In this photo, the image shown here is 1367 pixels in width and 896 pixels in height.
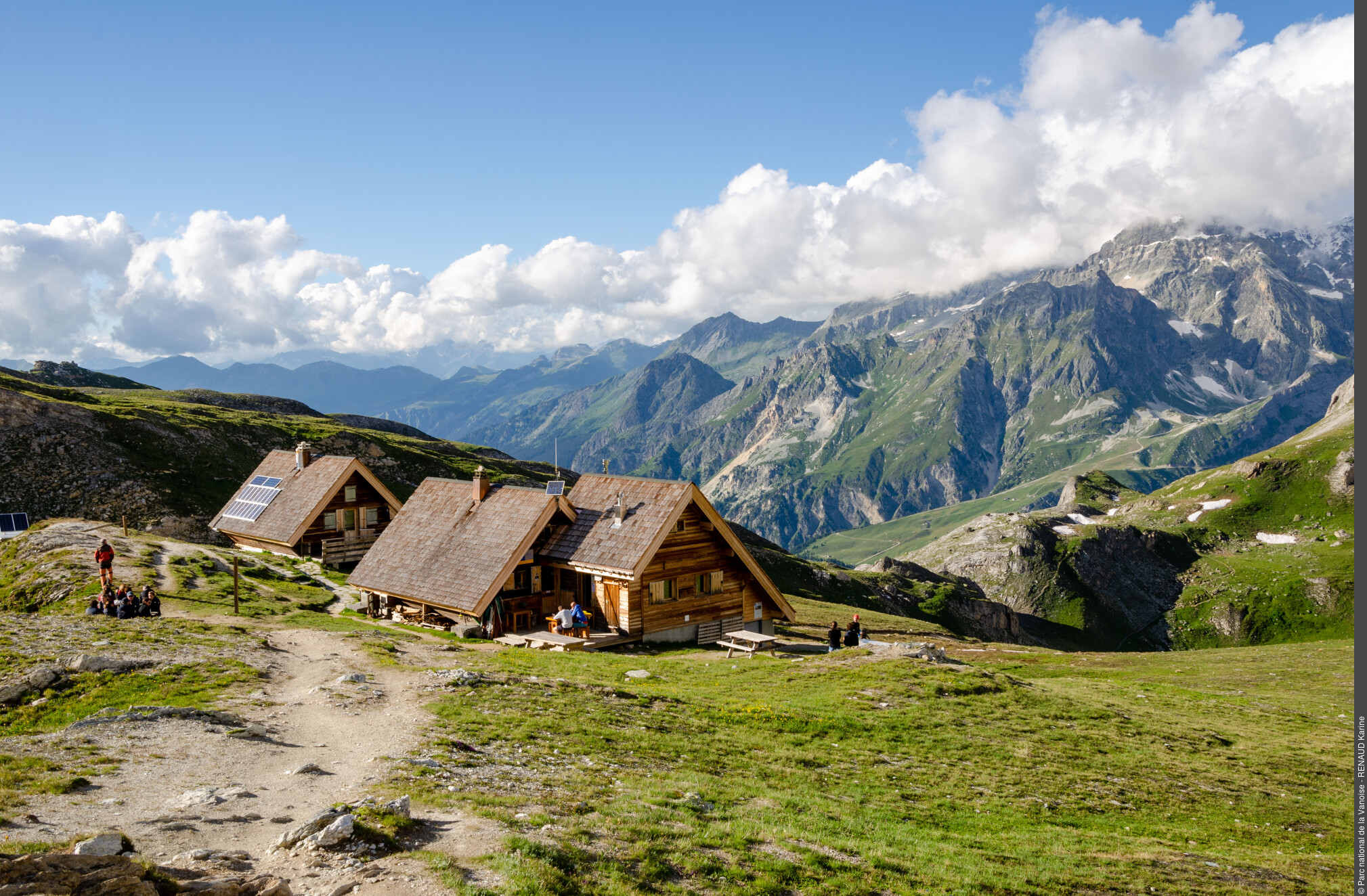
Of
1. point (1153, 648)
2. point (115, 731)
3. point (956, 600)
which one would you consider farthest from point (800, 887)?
point (1153, 648)

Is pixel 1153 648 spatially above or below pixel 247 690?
below

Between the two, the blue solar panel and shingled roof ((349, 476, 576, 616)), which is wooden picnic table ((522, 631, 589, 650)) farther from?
the blue solar panel

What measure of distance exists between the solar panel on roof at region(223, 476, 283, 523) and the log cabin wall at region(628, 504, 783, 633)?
39270 millimetres

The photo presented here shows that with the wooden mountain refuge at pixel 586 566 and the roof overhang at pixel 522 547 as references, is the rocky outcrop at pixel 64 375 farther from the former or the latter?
the roof overhang at pixel 522 547

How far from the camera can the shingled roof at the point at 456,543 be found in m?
43.1

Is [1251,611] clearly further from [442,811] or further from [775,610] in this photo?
[442,811]

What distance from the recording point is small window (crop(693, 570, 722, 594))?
45.8 meters

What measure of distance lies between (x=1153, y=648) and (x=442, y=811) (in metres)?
175

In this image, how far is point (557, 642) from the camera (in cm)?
4069

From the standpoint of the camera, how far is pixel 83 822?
41.9 ft

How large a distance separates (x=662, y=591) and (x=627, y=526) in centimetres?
438

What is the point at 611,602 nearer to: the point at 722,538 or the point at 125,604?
the point at 722,538

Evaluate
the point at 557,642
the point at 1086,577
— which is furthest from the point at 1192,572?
the point at 557,642

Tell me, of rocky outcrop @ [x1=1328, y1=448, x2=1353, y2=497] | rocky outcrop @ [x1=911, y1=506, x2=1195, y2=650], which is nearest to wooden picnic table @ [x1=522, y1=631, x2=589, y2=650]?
rocky outcrop @ [x1=911, y1=506, x2=1195, y2=650]
